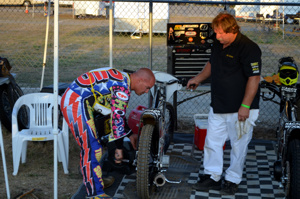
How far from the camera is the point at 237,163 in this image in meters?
4.38

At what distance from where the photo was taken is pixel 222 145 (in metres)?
4.44

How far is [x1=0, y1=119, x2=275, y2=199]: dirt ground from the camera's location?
454 centimetres

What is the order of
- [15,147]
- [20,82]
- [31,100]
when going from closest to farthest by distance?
1. [15,147]
2. [31,100]
3. [20,82]

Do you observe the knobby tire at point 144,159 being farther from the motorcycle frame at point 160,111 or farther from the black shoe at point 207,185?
the black shoe at point 207,185

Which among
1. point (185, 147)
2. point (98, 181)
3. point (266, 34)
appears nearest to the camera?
point (98, 181)

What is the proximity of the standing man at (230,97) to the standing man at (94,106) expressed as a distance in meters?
0.72

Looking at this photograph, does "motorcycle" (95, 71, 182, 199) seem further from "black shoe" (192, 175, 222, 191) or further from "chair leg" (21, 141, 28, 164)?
"chair leg" (21, 141, 28, 164)

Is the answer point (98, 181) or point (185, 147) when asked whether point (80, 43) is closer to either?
point (185, 147)

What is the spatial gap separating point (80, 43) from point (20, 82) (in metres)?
5.90

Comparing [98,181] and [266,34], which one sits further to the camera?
[266,34]

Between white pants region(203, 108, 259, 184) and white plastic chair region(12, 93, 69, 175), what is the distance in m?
1.66

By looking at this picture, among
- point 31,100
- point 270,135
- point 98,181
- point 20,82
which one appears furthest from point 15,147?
point 20,82

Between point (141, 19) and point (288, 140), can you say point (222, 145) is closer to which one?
point (288, 140)

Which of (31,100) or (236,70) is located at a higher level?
(236,70)
